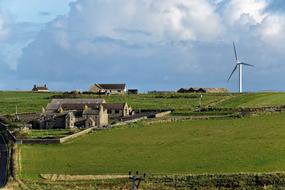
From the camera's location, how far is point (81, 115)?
383 ft

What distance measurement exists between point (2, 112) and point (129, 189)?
90463 mm

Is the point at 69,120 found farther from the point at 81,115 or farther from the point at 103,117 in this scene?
the point at 103,117

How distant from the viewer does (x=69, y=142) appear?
279 ft

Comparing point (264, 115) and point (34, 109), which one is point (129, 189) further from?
point (34, 109)

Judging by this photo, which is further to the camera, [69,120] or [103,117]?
[103,117]

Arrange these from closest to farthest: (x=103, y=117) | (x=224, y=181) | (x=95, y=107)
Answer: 1. (x=224, y=181)
2. (x=103, y=117)
3. (x=95, y=107)

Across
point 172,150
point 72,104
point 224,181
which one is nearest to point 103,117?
point 72,104

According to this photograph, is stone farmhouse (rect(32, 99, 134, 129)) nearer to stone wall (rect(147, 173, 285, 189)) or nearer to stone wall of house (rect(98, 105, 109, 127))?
stone wall of house (rect(98, 105, 109, 127))

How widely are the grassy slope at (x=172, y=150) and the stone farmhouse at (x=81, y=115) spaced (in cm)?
1583

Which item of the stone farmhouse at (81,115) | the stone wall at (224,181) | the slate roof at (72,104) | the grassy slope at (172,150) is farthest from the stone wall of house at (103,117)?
the stone wall at (224,181)

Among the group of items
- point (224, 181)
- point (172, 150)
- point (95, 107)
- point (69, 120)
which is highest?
point (95, 107)

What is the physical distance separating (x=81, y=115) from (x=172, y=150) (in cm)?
4509

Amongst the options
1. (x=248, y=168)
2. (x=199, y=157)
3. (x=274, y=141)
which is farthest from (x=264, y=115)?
(x=248, y=168)

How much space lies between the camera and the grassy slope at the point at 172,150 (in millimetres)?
62875
